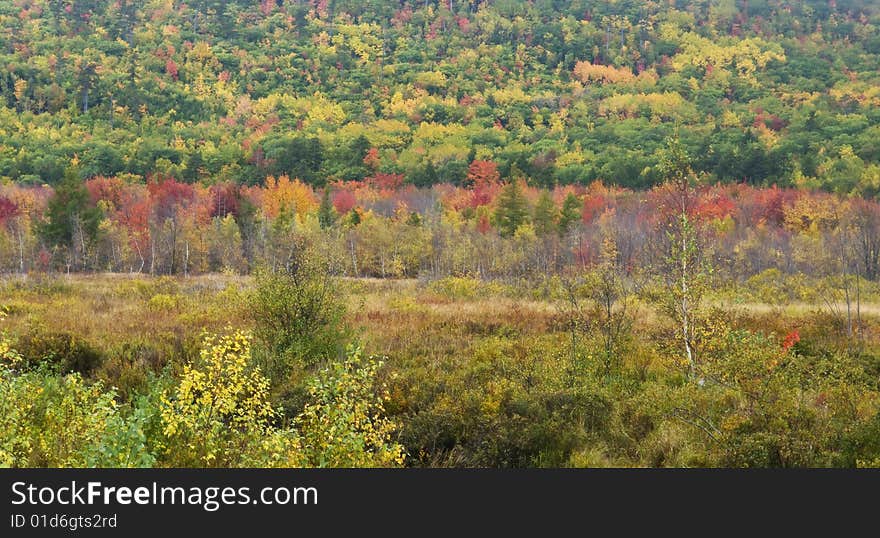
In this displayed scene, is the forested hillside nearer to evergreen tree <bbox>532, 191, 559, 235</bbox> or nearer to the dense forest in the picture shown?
the dense forest

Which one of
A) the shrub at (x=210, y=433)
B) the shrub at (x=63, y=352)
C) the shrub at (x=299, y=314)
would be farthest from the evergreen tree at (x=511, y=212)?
the shrub at (x=210, y=433)

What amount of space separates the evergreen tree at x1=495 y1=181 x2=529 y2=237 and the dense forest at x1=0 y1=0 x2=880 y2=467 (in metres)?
0.27

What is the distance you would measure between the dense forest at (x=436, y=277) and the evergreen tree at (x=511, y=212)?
274 mm

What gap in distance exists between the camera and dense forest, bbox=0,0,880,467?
30.6ft

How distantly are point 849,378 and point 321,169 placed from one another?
3834 inches

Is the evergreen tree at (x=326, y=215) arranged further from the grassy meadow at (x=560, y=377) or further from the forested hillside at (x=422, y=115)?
the grassy meadow at (x=560, y=377)

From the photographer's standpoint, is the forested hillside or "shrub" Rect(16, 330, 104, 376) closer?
"shrub" Rect(16, 330, 104, 376)

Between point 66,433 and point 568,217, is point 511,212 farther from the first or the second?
point 66,433

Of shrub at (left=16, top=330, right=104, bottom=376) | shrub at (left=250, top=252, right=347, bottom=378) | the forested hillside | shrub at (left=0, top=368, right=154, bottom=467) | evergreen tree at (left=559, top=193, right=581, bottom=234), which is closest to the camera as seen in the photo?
shrub at (left=0, top=368, right=154, bottom=467)

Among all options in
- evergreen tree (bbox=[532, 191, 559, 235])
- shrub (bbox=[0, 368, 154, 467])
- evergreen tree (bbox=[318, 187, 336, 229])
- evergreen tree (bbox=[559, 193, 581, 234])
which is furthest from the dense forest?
evergreen tree (bbox=[532, 191, 559, 235])

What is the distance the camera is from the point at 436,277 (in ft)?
147

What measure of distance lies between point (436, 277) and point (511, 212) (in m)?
19.8

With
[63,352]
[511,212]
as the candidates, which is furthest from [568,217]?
[63,352]

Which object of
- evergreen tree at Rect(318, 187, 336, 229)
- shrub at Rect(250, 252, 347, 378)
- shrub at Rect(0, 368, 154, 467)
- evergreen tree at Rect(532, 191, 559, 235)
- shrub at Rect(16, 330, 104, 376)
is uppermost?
shrub at Rect(0, 368, 154, 467)
